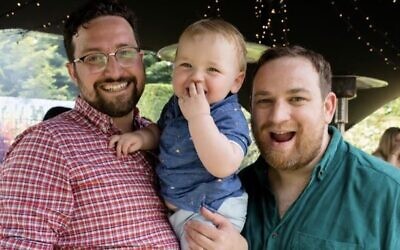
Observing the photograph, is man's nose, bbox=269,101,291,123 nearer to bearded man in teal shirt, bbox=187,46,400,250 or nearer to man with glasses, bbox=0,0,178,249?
bearded man in teal shirt, bbox=187,46,400,250

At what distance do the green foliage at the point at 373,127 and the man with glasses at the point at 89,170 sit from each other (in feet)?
15.5

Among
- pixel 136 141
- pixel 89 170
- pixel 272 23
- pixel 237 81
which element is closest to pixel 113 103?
pixel 136 141

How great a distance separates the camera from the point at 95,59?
1.69 meters

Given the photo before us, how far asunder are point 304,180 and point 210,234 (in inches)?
15.1

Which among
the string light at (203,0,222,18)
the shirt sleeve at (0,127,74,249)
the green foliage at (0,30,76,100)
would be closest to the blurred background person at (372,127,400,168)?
the string light at (203,0,222,18)

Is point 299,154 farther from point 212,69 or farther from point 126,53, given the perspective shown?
point 126,53

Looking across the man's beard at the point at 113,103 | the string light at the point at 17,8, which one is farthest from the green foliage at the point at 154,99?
the man's beard at the point at 113,103

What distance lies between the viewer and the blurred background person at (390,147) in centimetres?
409

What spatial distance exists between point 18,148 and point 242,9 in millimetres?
3558

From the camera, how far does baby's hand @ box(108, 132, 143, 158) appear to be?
5.20ft

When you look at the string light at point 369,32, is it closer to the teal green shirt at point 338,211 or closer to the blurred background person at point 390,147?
the blurred background person at point 390,147

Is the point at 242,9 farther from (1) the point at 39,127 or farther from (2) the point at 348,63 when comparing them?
(1) the point at 39,127

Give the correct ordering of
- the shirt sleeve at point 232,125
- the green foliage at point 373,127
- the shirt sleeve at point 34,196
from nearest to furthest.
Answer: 1. the shirt sleeve at point 34,196
2. the shirt sleeve at point 232,125
3. the green foliage at point 373,127

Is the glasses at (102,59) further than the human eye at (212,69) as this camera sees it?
Yes
